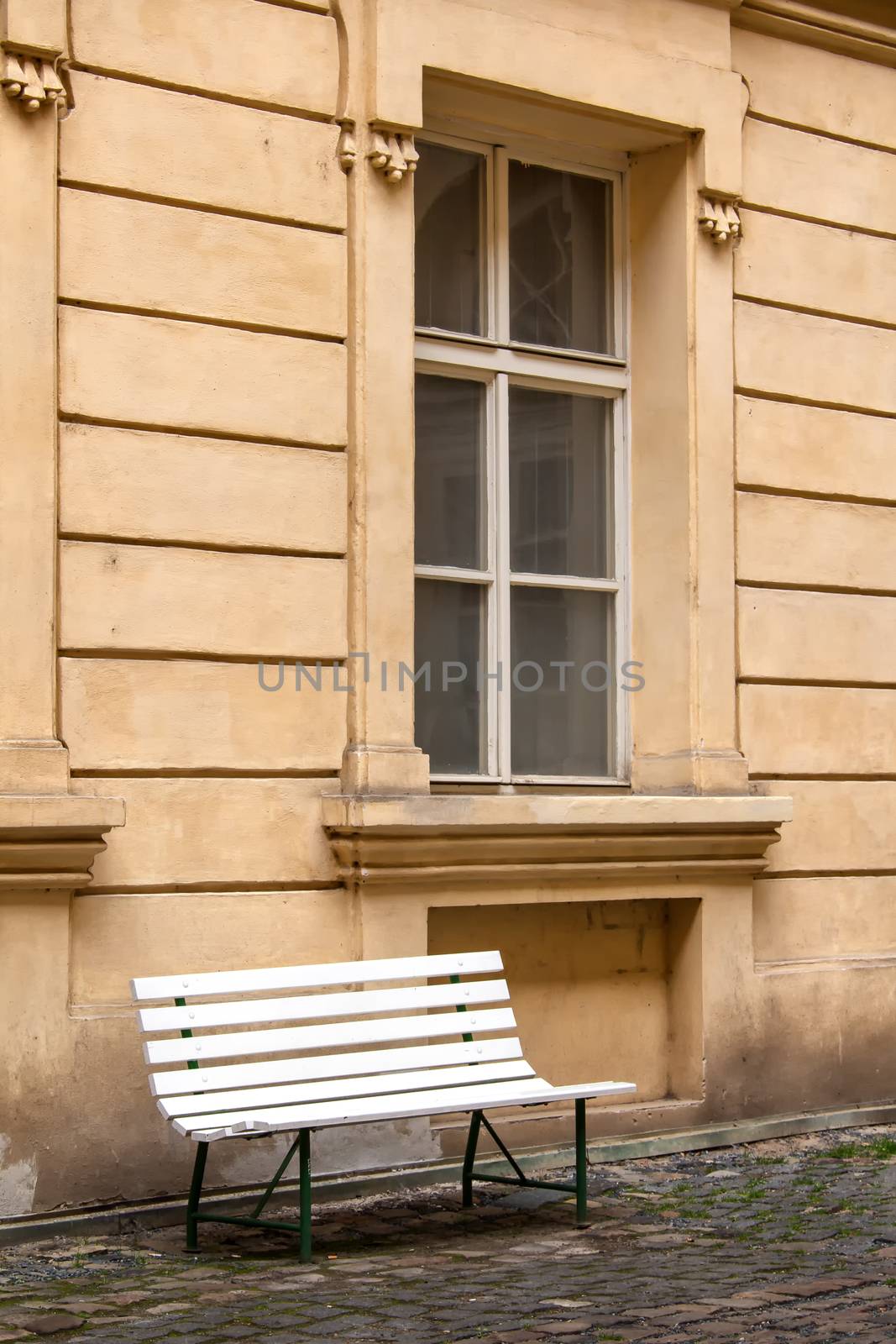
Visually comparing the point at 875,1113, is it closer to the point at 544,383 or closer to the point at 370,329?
the point at 544,383

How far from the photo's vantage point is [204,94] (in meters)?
6.36

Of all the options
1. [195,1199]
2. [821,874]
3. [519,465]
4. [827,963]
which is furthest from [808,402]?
[195,1199]

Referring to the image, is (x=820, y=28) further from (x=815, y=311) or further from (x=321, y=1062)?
(x=321, y=1062)

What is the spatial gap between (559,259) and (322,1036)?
3564 mm

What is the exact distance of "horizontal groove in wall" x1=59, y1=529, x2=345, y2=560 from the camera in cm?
600

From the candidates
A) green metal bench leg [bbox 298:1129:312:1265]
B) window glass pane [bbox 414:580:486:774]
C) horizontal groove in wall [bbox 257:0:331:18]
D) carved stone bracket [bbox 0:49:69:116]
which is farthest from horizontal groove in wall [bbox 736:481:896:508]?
green metal bench leg [bbox 298:1129:312:1265]

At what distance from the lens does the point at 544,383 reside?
758 centimetres

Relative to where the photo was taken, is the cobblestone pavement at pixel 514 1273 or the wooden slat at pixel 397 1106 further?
the wooden slat at pixel 397 1106

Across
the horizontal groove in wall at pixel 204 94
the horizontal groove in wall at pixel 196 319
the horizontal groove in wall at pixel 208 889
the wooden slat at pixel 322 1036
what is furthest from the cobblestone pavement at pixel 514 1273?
the horizontal groove in wall at pixel 204 94

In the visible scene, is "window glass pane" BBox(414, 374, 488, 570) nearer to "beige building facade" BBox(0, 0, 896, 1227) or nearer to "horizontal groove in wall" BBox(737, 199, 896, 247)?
"beige building facade" BBox(0, 0, 896, 1227)

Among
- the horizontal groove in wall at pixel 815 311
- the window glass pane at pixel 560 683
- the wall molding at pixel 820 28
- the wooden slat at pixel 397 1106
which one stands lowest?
the wooden slat at pixel 397 1106

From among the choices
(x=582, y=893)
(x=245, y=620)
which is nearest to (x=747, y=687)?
(x=582, y=893)

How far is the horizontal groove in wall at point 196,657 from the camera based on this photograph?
6.00m

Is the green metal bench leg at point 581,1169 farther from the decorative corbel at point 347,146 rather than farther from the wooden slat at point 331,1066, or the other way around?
the decorative corbel at point 347,146
